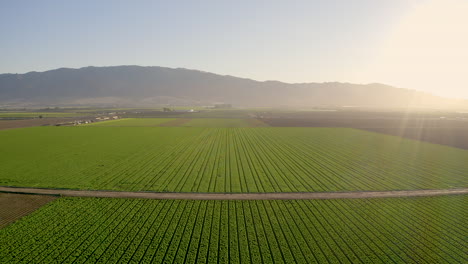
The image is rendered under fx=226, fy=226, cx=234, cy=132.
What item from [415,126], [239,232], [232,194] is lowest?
[239,232]

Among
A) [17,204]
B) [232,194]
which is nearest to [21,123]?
[17,204]

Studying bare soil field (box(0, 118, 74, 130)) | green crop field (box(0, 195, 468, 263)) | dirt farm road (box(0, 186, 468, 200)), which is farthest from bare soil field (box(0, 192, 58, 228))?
bare soil field (box(0, 118, 74, 130))

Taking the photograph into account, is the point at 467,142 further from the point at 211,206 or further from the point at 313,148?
the point at 211,206

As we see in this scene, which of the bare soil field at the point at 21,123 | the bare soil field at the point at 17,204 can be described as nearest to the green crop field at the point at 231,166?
the bare soil field at the point at 17,204

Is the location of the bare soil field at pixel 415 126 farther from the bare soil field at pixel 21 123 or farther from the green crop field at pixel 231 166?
the bare soil field at pixel 21 123

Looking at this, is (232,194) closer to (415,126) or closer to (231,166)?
(231,166)

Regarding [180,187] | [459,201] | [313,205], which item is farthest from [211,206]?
[459,201]
